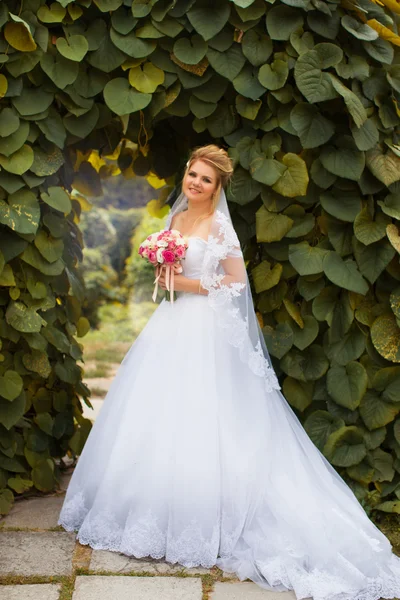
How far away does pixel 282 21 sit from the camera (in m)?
2.60

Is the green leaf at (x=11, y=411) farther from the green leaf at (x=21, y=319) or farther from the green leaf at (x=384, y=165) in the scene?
the green leaf at (x=384, y=165)

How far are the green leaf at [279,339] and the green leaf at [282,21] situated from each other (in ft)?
3.66

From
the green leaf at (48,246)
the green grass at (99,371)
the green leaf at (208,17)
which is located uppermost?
the green leaf at (208,17)

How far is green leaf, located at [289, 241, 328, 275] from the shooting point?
270 centimetres

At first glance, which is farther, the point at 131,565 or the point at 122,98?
the point at 122,98

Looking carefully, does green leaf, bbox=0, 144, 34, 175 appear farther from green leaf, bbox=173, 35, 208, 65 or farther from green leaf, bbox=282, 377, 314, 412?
green leaf, bbox=282, 377, 314, 412

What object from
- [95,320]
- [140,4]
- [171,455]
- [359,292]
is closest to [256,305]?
[359,292]

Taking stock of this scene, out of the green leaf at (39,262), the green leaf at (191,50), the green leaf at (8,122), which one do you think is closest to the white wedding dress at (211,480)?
the green leaf at (39,262)

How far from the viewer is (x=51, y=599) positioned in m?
2.18

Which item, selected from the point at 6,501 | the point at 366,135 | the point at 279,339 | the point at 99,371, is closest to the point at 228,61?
the point at 366,135

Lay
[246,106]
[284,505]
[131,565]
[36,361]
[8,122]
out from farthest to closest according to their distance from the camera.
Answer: [36,361], [246,106], [8,122], [284,505], [131,565]

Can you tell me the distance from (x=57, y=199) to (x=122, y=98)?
0.46 m

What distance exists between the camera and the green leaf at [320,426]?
2.87 meters

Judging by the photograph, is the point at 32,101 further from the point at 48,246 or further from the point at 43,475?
the point at 43,475
